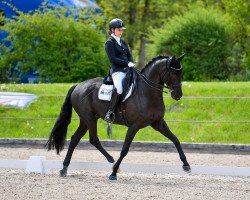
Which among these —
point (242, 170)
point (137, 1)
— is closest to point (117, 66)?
point (242, 170)

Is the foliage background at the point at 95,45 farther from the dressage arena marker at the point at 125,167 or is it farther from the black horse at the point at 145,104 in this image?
the dressage arena marker at the point at 125,167

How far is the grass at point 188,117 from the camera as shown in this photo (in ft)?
49.4

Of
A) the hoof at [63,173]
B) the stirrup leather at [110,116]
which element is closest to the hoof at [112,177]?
the hoof at [63,173]

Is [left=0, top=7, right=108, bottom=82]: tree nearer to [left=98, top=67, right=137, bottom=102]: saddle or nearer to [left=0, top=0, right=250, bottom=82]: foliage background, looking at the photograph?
[left=0, top=0, right=250, bottom=82]: foliage background

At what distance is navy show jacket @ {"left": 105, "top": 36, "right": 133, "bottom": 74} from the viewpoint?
1034 cm

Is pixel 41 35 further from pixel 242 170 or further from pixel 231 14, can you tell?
pixel 242 170

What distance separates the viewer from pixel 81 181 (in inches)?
384

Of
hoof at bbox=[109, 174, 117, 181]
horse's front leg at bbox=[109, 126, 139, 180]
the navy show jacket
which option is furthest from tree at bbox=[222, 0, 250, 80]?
hoof at bbox=[109, 174, 117, 181]

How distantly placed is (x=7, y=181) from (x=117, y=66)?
7.79 feet

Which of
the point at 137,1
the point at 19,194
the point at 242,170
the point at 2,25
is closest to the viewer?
the point at 19,194

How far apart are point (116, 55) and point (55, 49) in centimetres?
1210

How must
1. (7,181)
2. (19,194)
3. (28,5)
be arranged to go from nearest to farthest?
1. (19,194)
2. (7,181)
3. (28,5)

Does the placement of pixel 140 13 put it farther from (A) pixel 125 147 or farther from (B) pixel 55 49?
(A) pixel 125 147

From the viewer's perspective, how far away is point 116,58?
10.3 meters
